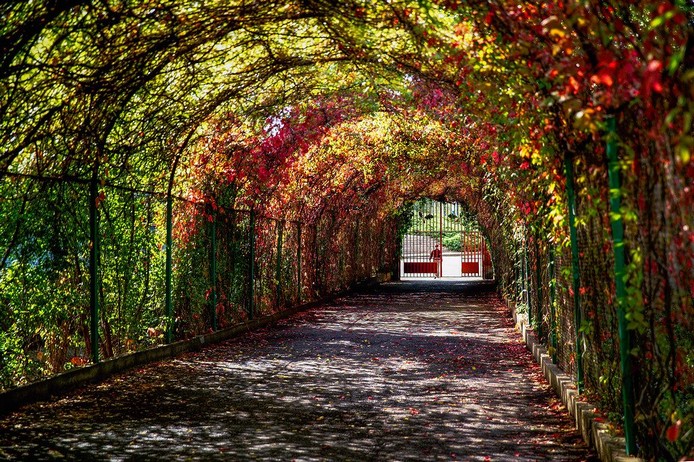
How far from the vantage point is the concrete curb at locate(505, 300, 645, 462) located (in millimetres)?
4840

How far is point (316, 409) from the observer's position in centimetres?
714

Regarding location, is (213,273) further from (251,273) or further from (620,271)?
(620,271)

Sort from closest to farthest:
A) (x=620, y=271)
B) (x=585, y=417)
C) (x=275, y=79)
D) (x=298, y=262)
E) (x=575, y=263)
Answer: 1. (x=620, y=271)
2. (x=585, y=417)
3. (x=575, y=263)
4. (x=275, y=79)
5. (x=298, y=262)

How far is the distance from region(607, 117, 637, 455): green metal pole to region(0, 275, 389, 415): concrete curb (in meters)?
5.06

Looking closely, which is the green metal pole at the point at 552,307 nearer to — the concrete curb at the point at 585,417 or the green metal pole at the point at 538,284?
the concrete curb at the point at 585,417

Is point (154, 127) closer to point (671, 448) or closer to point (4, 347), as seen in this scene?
point (4, 347)

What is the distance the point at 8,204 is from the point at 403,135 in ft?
37.7

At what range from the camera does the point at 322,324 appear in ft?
50.9

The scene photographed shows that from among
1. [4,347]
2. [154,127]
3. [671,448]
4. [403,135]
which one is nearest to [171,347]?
[154,127]

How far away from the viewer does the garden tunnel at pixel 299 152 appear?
13.9 feet

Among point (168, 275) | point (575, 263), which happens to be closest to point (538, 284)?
point (575, 263)

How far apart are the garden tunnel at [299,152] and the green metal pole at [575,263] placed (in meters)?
0.02

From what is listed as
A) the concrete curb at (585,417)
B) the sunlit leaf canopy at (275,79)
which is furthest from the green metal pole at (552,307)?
the sunlit leaf canopy at (275,79)

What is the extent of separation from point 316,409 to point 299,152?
412 inches
